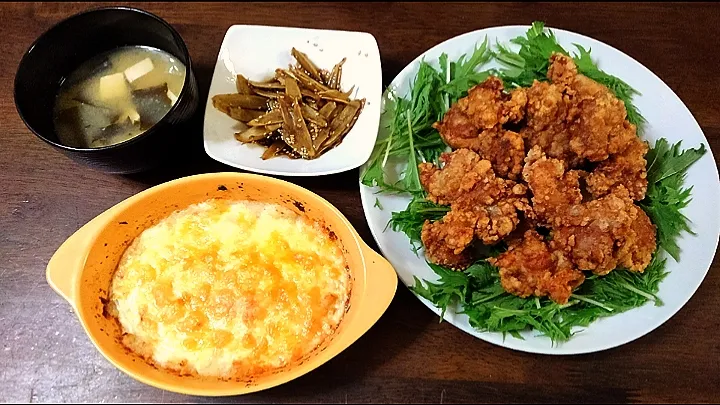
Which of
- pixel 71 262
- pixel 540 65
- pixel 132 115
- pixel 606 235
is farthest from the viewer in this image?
pixel 540 65

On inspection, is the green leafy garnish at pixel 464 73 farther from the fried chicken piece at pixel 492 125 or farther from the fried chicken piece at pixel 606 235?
the fried chicken piece at pixel 606 235

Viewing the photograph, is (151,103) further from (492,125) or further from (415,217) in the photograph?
(492,125)

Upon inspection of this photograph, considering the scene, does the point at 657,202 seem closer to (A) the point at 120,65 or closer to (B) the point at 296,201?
(B) the point at 296,201

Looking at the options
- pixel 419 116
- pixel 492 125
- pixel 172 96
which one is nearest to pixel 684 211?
pixel 492 125

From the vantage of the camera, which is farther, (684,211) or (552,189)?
(684,211)

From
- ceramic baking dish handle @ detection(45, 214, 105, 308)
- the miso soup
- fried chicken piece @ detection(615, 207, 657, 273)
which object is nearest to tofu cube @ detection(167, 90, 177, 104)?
the miso soup
